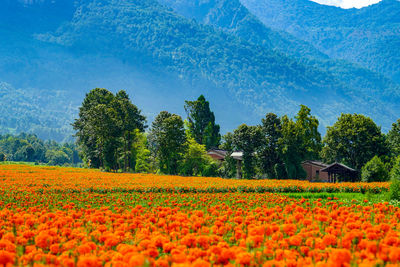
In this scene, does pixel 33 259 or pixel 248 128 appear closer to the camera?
pixel 33 259

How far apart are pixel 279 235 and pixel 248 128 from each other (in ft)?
185

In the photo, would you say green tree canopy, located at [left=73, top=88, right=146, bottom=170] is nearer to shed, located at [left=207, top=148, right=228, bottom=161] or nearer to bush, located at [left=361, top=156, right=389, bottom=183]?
shed, located at [left=207, top=148, right=228, bottom=161]

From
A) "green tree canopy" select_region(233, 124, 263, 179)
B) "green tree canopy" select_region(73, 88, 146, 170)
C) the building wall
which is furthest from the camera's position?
the building wall

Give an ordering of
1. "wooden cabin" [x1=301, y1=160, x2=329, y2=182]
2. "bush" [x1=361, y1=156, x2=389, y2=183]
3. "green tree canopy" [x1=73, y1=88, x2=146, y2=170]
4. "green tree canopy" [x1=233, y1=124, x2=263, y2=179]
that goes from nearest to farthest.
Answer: "bush" [x1=361, y1=156, x2=389, y2=183], "green tree canopy" [x1=233, y1=124, x2=263, y2=179], "green tree canopy" [x1=73, y1=88, x2=146, y2=170], "wooden cabin" [x1=301, y1=160, x2=329, y2=182]

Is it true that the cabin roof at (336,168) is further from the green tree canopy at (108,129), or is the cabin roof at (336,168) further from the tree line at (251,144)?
the green tree canopy at (108,129)

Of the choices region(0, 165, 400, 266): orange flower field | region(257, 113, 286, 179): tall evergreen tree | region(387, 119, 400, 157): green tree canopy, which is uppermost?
region(387, 119, 400, 157): green tree canopy

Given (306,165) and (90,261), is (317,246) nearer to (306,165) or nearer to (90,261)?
(90,261)

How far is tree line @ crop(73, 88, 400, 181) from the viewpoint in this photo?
199 feet

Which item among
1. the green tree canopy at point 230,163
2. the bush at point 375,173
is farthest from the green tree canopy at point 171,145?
the bush at point 375,173

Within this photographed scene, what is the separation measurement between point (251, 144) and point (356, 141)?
18462 mm

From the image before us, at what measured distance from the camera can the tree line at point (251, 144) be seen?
6069cm

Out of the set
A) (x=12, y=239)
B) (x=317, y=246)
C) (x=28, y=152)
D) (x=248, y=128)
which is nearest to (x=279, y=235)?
(x=317, y=246)

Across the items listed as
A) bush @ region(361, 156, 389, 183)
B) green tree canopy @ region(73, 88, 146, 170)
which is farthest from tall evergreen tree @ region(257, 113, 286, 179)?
green tree canopy @ region(73, 88, 146, 170)

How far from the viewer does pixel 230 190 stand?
116 ft
